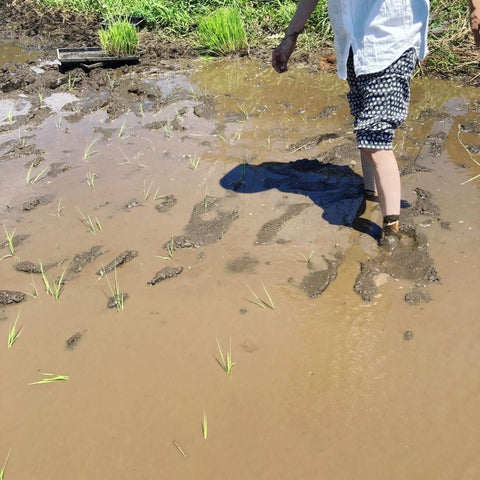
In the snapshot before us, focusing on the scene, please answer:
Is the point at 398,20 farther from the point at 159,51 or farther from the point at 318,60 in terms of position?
the point at 159,51

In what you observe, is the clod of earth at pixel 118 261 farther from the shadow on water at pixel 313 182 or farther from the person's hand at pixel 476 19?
the person's hand at pixel 476 19

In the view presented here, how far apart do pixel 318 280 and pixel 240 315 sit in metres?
0.44

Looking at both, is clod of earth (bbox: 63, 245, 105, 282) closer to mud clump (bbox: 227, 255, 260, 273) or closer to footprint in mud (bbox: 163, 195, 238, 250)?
footprint in mud (bbox: 163, 195, 238, 250)

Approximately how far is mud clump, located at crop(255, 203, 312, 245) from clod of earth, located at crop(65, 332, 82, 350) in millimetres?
1042

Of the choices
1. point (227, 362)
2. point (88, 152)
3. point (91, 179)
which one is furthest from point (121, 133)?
point (227, 362)

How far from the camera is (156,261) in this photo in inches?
106

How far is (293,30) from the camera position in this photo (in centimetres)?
268

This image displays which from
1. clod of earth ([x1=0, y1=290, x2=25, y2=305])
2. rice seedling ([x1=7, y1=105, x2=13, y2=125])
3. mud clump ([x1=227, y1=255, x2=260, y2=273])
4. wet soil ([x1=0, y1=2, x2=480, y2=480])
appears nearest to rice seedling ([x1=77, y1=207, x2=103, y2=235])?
wet soil ([x1=0, y1=2, x2=480, y2=480])

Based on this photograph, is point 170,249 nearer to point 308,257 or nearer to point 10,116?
point 308,257

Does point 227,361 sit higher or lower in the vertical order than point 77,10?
lower

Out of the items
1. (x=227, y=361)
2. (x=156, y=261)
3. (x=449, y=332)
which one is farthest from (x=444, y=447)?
(x=156, y=261)

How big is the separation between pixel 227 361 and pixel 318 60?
429 cm

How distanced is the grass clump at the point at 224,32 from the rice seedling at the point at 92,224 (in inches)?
139

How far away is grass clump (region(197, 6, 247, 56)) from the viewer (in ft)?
18.9
